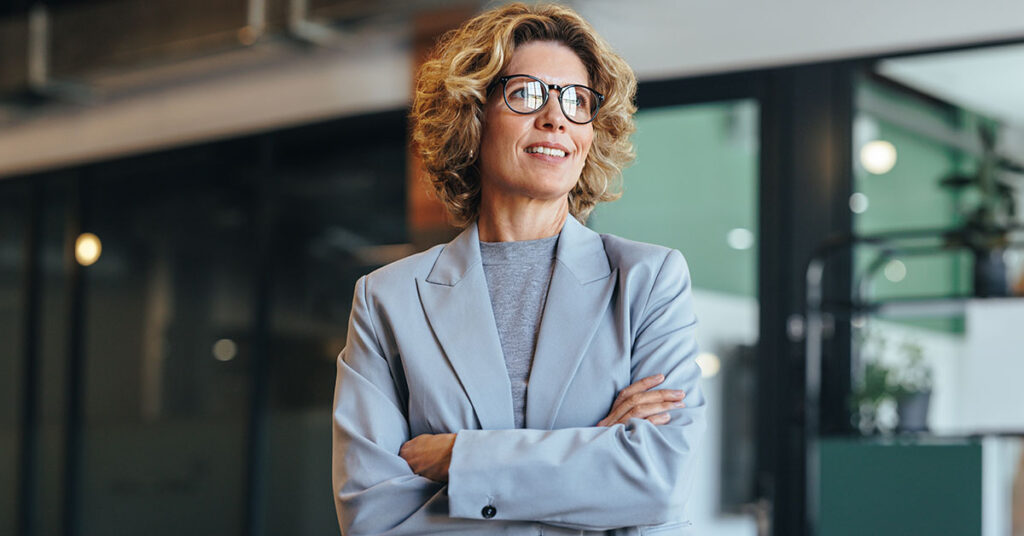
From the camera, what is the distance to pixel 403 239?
5.68 meters

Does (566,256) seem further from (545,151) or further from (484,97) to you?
(484,97)

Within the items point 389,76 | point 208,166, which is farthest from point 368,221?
point 208,166

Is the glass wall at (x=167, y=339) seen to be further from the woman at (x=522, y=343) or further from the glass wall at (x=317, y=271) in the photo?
the woman at (x=522, y=343)

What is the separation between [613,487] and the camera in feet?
5.53

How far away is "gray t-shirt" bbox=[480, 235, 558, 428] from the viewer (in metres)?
1.78

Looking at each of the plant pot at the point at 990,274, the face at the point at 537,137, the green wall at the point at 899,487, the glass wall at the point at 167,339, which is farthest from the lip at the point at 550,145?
the glass wall at the point at 167,339

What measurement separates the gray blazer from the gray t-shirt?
3 centimetres

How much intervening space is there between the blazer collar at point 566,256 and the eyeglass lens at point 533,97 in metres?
0.19

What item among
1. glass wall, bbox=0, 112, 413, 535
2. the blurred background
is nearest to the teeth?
the blurred background

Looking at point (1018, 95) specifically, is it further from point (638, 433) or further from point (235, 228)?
point (235, 228)

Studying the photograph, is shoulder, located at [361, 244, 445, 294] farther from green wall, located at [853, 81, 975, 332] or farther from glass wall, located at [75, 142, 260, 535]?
glass wall, located at [75, 142, 260, 535]

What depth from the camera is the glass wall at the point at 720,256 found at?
4.53 metres

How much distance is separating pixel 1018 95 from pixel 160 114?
4.48 meters

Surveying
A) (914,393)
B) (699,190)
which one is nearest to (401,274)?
(914,393)
